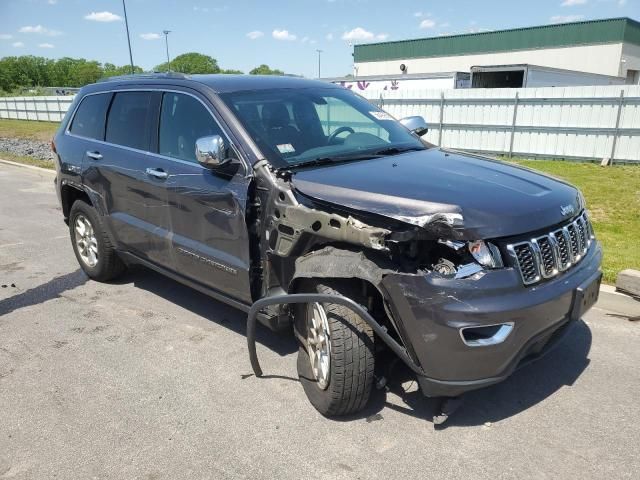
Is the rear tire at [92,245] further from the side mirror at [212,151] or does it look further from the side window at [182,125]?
the side mirror at [212,151]

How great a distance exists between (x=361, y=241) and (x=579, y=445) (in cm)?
161

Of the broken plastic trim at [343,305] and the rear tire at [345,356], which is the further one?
the rear tire at [345,356]

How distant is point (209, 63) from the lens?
138750 millimetres

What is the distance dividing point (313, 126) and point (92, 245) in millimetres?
2875

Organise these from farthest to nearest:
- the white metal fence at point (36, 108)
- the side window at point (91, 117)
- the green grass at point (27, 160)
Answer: the white metal fence at point (36, 108) → the green grass at point (27, 160) → the side window at point (91, 117)

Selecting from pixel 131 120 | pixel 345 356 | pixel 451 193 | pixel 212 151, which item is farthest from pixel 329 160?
pixel 131 120

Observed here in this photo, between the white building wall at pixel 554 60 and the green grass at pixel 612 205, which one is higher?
the white building wall at pixel 554 60

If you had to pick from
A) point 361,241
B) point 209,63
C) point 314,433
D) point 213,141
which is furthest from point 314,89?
point 209,63

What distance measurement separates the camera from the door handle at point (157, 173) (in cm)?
409

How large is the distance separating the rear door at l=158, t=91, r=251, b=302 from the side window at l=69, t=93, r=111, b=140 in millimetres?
1143

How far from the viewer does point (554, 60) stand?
139 feet

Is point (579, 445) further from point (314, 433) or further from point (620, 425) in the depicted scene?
point (314, 433)

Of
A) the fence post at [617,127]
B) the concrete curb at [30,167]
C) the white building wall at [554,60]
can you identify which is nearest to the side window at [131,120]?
the concrete curb at [30,167]

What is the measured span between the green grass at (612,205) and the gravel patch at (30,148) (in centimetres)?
1432
